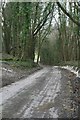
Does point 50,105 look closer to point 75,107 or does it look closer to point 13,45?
point 75,107

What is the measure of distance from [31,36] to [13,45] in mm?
3828

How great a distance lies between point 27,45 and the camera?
44.2 meters

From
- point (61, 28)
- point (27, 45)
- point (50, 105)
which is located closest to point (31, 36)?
point (27, 45)

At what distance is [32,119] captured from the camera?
27.4 ft

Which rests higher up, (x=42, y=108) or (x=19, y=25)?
(x=19, y=25)

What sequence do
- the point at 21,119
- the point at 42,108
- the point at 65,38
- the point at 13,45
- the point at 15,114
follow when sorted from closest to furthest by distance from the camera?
the point at 21,119 < the point at 15,114 < the point at 42,108 < the point at 13,45 < the point at 65,38

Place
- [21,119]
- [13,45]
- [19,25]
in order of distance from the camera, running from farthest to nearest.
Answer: [13,45]
[19,25]
[21,119]

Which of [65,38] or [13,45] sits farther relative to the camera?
[65,38]

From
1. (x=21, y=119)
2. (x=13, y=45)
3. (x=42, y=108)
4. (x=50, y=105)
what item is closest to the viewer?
(x=21, y=119)

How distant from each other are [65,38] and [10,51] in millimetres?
11397

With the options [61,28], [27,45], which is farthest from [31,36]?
[61,28]

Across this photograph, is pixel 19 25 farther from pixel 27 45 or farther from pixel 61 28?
pixel 61 28

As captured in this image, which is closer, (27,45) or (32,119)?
(32,119)

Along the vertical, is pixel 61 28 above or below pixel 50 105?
above
